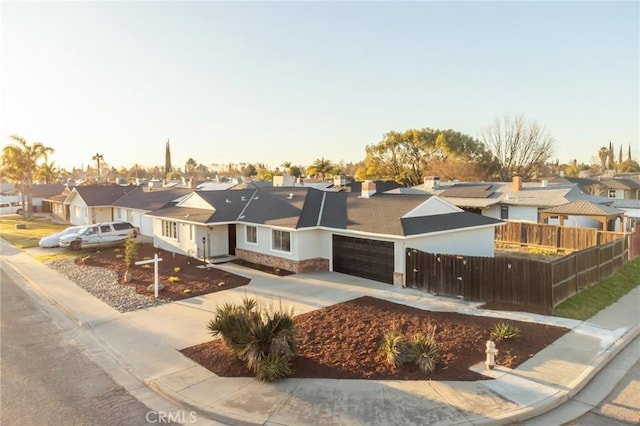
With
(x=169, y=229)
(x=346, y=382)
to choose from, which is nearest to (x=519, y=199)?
(x=169, y=229)

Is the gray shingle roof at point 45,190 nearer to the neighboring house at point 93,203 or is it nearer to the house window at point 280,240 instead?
the neighboring house at point 93,203

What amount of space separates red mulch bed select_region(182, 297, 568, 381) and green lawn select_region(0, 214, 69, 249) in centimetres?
2744

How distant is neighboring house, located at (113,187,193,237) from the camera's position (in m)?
33.9

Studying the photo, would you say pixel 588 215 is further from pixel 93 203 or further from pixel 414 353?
pixel 93 203

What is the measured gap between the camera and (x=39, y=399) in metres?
8.80

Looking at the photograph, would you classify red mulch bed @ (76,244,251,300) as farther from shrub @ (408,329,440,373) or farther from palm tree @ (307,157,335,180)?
palm tree @ (307,157,335,180)

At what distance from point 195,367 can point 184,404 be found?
169 centimetres

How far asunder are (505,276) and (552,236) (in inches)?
568

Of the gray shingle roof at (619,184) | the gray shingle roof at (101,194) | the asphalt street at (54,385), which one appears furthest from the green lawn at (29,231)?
the gray shingle roof at (619,184)

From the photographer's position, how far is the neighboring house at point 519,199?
99.2ft

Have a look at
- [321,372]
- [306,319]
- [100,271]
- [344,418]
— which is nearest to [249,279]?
[306,319]

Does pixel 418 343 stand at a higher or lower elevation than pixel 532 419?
higher

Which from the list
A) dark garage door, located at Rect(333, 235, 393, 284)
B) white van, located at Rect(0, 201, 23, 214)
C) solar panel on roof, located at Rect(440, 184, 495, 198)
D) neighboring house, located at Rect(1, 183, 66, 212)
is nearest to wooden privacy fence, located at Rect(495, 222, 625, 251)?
solar panel on roof, located at Rect(440, 184, 495, 198)

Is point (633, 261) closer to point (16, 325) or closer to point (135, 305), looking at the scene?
point (135, 305)
